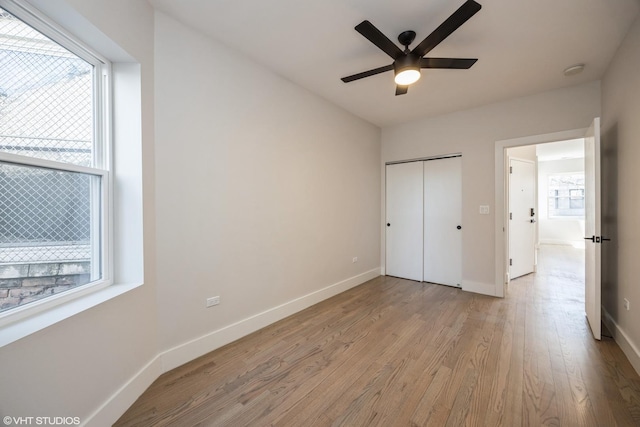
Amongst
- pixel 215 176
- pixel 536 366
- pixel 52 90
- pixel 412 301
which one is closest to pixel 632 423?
A: pixel 536 366

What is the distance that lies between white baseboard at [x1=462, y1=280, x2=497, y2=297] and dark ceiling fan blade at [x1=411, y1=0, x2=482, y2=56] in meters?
3.20

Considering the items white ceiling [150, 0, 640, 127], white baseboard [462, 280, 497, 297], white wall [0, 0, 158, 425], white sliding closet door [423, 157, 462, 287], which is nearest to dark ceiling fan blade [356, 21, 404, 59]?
→ white ceiling [150, 0, 640, 127]

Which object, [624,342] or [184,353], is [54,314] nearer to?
[184,353]

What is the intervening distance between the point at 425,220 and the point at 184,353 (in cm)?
371

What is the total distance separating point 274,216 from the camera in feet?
8.74

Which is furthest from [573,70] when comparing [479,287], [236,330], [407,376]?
[236,330]

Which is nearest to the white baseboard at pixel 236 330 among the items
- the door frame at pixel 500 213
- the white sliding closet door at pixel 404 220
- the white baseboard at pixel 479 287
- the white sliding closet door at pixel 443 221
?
the white sliding closet door at pixel 404 220

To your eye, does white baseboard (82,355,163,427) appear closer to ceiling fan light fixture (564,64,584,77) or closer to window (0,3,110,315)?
window (0,3,110,315)

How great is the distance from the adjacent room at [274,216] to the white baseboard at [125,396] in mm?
11

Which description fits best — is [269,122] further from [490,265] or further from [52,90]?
[490,265]

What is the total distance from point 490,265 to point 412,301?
1.28 m

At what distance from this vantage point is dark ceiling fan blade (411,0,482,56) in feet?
4.58

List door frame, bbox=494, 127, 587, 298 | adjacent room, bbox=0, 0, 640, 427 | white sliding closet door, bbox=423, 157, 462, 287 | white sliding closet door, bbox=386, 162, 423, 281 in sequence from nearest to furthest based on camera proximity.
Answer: adjacent room, bbox=0, 0, 640, 427 → door frame, bbox=494, 127, 587, 298 → white sliding closet door, bbox=423, 157, 462, 287 → white sliding closet door, bbox=386, 162, 423, 281

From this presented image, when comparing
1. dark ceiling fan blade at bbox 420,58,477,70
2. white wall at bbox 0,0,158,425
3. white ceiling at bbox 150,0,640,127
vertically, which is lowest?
white wall at bbox 0,0,158,425
